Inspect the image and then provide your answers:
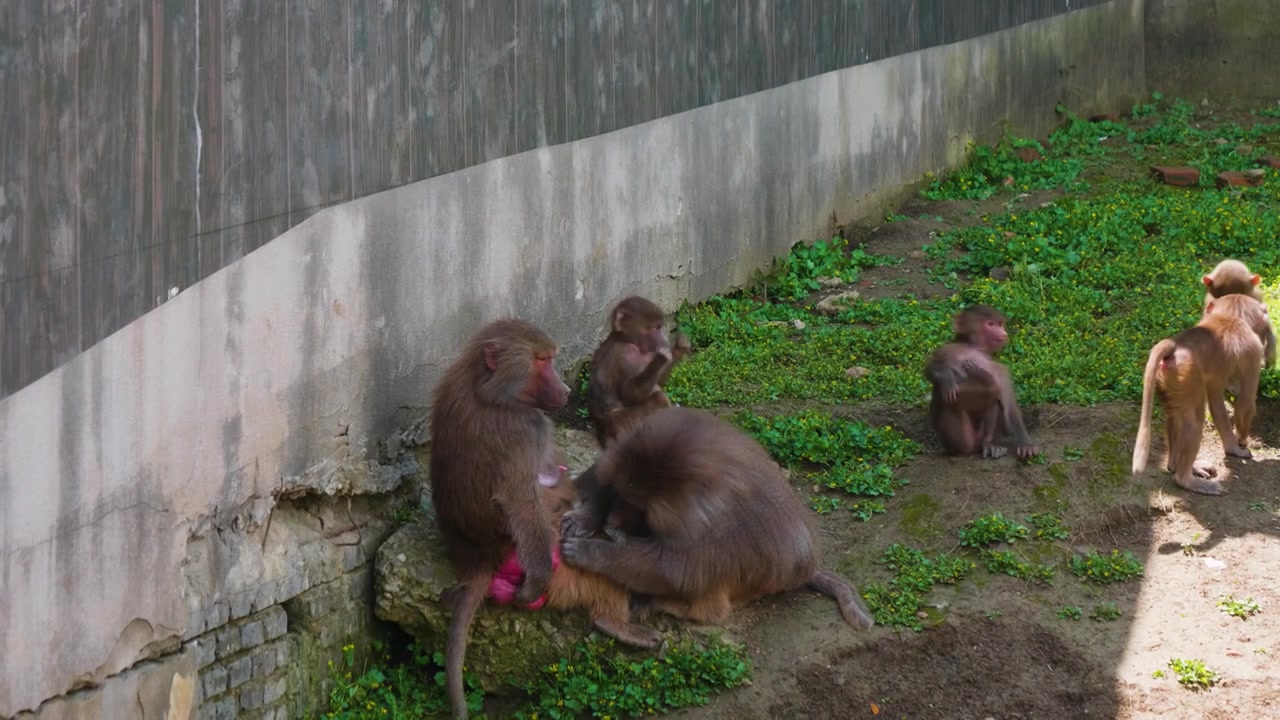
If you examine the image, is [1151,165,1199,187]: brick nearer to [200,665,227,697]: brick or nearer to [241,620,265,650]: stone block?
[241,620,265,650]: stone block

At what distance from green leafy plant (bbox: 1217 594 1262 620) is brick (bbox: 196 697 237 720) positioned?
4229mm

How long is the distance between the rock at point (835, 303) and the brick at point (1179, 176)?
13.1 feet

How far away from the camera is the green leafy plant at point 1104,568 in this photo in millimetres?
6820

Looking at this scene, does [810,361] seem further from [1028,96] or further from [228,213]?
[1028,96]

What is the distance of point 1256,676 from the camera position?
20.1ft

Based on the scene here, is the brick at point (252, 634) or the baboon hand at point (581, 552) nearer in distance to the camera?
the brick at point (252, 634)

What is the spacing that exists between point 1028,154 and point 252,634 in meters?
10.4

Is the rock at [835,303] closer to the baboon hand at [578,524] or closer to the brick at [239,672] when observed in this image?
the baboon hand at [578,524]

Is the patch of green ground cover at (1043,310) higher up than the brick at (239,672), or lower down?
higher up

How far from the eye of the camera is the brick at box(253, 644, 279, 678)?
19.3 ft

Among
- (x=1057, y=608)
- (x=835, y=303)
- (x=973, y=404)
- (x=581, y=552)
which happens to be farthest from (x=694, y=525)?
(x=835, y=303)

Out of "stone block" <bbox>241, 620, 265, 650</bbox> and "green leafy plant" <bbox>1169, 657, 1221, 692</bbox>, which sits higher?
"stone block" <bbox>241, 620, 265, 650</bbox>

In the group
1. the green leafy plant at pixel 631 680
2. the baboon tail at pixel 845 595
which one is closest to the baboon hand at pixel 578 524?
the green leafy plant at pixel 631 680

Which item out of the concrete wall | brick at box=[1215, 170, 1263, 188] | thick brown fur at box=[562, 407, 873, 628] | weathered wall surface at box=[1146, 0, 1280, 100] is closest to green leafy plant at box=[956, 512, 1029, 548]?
thick brown fur at box=[562, 407, 873, 628]
